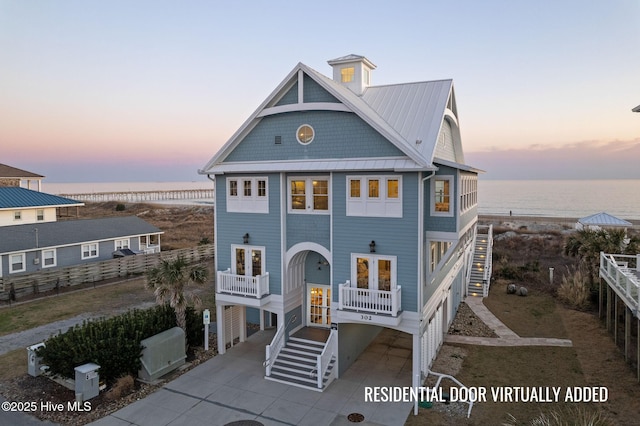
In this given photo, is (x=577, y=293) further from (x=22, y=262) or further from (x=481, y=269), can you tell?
(x=22, y=262)

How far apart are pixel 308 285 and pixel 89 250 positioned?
22.6 m

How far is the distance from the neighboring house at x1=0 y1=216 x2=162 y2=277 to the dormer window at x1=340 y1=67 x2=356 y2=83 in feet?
77.8

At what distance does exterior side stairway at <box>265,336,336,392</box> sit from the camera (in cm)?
1448

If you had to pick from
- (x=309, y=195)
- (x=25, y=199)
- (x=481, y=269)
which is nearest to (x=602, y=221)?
(x=481, y=269)

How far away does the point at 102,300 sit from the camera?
81.8ft

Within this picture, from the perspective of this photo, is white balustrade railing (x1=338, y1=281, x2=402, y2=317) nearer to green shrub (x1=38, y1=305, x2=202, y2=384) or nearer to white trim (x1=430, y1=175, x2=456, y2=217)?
white trim (x1=430, y1=175, x2=456, y2=217)

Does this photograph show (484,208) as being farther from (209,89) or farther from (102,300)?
(102,300)

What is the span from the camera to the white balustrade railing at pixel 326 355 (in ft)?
46.0

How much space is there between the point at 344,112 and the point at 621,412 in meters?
12.8

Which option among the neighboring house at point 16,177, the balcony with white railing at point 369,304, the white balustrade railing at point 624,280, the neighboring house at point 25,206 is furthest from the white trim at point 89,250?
the white balustrade railing at point 624,280

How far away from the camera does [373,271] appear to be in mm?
14578

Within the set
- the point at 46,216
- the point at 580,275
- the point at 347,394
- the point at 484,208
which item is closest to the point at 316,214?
the point at 347,394

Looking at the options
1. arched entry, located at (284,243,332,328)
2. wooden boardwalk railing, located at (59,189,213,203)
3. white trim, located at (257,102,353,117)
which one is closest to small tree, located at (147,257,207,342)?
arched entry, located at (284,243,332,328)

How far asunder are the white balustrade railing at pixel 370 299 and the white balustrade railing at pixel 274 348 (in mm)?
2937
